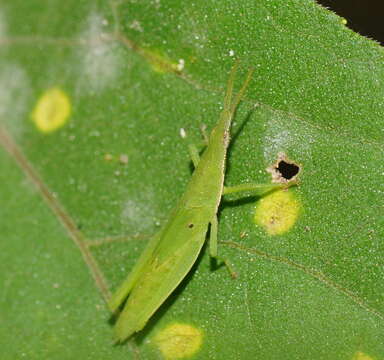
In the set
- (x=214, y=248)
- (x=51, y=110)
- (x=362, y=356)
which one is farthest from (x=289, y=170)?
(x=51, y=110)

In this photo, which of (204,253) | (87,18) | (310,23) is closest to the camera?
(310,23)

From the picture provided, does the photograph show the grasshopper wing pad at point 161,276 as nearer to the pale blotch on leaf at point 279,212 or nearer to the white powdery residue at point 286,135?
the pale blotch on leaf at point 279,212

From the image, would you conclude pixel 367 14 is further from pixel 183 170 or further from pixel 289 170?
pixel 183 170

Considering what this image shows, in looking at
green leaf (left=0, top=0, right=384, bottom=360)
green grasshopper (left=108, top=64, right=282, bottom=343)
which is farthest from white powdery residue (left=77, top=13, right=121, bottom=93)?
green grasshopper (left=108, top=64, right=282, bottom=343)

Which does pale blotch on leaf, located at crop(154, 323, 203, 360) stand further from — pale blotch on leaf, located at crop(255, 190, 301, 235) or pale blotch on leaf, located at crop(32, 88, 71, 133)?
pale blotch on leaf, located at crop(32, 88, 71, 133)

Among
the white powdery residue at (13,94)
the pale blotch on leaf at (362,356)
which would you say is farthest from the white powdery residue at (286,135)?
the white powdery residue at (13,94)

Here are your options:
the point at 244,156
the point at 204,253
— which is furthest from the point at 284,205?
the point at 204,253

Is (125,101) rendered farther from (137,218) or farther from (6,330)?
(6,330)
